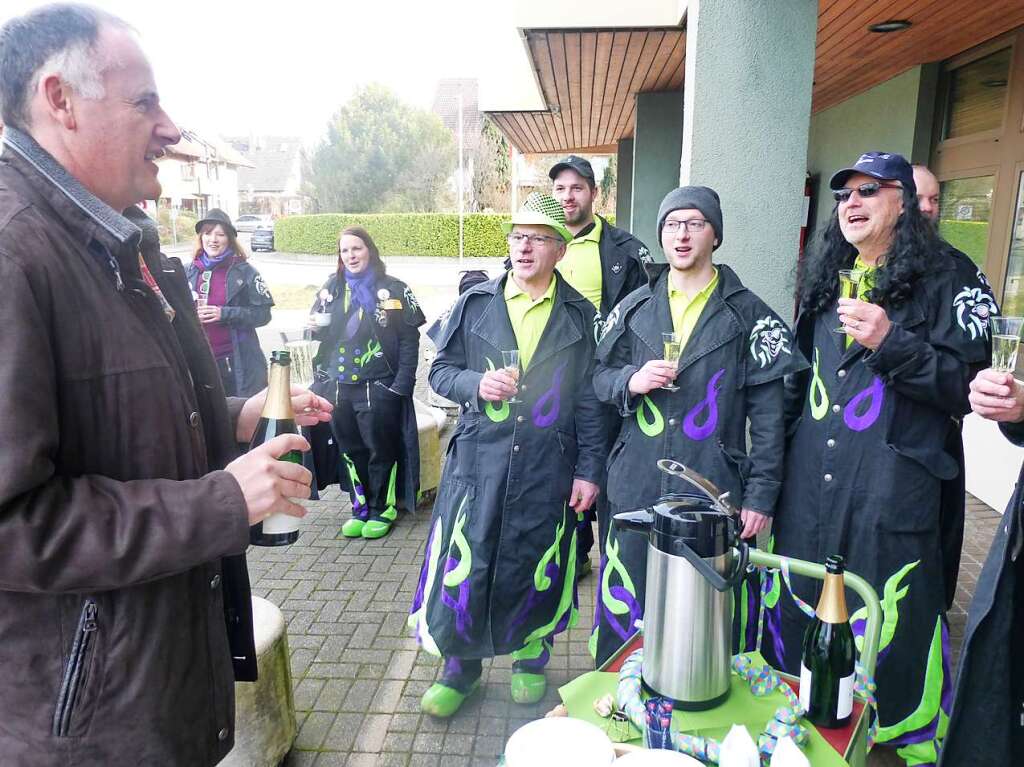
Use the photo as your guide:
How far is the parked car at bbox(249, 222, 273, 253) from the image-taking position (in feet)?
130

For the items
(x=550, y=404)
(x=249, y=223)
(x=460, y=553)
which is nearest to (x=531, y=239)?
(x=550, y=404)

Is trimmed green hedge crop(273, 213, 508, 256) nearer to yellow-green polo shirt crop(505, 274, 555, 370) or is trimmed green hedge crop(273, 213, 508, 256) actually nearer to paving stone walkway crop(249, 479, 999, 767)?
paving stone walkway crop(249, 479, 999, 767)

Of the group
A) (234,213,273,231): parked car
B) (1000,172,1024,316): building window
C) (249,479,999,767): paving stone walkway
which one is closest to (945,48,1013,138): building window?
(1000,172,1024,316): building window

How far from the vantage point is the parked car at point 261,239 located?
39.5 m

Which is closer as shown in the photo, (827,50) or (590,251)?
(590,251)

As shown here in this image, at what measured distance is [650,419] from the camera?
9.40ft

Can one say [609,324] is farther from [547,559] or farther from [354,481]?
[354,481]

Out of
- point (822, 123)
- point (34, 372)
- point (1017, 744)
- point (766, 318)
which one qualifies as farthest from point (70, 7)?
point (822, 123)

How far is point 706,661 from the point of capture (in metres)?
1.66

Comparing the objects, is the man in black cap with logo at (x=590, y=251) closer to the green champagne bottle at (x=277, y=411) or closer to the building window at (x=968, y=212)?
the green champagne bottle at (x=277, y=411)

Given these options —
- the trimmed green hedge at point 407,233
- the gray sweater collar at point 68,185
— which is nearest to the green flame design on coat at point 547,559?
the gray sweater collar at point 68,185

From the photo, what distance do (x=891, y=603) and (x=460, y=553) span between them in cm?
170

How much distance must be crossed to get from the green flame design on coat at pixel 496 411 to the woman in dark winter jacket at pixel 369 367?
212cm

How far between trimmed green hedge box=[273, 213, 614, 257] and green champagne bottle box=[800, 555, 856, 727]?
3210cm
